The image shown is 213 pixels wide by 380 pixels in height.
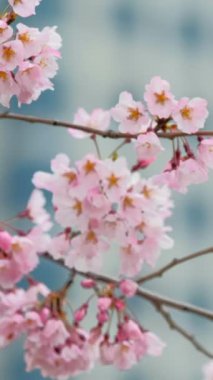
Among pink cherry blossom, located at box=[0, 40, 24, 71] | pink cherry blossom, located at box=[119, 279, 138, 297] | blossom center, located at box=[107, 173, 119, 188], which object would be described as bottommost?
pink cherry blossom, located at box=[119, 279, 138, 297]

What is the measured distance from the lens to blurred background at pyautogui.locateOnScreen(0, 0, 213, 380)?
46.9 feet

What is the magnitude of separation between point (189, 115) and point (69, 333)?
584 millimetres

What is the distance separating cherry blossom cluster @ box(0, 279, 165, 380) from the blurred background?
39.7ft

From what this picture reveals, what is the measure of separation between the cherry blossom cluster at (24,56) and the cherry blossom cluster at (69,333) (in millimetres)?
490

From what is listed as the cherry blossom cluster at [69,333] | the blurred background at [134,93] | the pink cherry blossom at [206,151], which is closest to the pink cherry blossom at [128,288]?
the cherry blossom cluster at [69,333]

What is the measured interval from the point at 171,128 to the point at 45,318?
0.52 meters

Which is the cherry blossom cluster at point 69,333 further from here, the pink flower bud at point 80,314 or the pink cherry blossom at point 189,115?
the pink cherry blossom at point 189,115

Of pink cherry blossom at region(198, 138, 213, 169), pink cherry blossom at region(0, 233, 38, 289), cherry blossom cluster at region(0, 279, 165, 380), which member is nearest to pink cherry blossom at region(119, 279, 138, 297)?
cherry blossom cluster at region(0, 279, 165, 380)

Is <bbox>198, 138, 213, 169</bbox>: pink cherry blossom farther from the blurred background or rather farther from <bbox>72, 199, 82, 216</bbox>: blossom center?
the blurred background

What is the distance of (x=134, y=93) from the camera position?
14703 millimetres

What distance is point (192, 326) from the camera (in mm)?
14531

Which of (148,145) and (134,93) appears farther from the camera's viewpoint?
(134,93)

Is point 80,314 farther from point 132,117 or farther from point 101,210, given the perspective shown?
point 132,117

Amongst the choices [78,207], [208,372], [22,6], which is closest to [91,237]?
[78,207]
